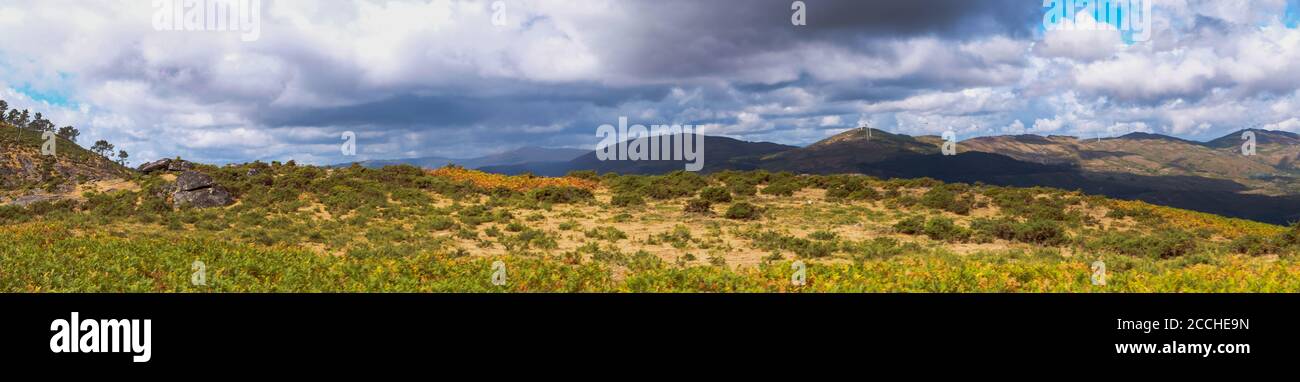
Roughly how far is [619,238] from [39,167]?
6399 centimetres

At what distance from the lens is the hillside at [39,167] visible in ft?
144

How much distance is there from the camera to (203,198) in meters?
34.4

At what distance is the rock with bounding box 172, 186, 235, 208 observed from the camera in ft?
111

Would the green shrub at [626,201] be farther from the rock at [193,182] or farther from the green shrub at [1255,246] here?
the green shrub at [1255,246]

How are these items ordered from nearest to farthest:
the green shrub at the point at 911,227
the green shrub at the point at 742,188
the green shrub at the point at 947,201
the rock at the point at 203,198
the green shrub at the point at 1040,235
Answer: the green shrub at the point at 1040,235, the green shrub at the point at 911,227, the green shrub at the point at 947,201, the rock at the point at 203,198, the green shrub at the point at 742,188

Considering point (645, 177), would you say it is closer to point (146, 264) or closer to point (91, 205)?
point (91, 205)

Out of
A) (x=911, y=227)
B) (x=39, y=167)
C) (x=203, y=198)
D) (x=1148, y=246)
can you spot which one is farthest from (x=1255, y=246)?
(x=39, y=167)

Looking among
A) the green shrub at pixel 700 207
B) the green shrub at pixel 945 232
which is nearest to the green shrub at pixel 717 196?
the green shrub at pixel 700 207

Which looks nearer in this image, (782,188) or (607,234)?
(607,234)

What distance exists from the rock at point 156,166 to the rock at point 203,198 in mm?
13395

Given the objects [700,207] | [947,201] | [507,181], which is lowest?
[700,207]

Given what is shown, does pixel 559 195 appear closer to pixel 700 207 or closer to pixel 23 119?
pixel 700 207

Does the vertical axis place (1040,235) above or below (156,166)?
below

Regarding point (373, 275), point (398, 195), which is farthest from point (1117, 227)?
point (398, 195)
